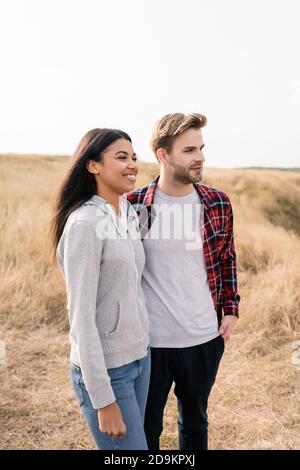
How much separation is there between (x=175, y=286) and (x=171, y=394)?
5.83 feet

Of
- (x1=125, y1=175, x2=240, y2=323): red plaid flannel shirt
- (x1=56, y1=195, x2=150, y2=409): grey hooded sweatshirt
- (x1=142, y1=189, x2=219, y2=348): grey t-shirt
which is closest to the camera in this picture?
(x1=56, y1=195, x2=150, y2=409): grey hooded sweatshirt

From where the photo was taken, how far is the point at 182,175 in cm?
216

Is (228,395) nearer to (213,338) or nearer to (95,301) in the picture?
(213,338)

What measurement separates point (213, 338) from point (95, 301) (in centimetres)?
87

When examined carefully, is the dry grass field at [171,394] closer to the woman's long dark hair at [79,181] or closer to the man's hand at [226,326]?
the woman's long dark hair at [79,181]

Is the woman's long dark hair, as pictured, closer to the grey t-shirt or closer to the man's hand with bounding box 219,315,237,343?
the grey t-shirt

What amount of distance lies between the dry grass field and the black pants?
27.7 inches

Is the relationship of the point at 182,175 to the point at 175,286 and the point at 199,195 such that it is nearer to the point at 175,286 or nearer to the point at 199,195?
the point at 199,195

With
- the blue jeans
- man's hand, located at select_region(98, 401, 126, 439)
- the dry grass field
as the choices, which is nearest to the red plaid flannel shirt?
the dry grass field

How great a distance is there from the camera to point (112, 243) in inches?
61.8

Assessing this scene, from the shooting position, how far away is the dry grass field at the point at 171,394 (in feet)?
10.1

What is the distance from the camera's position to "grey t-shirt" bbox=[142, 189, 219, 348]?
2.08 meters

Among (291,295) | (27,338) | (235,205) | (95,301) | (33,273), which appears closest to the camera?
(95,301)
